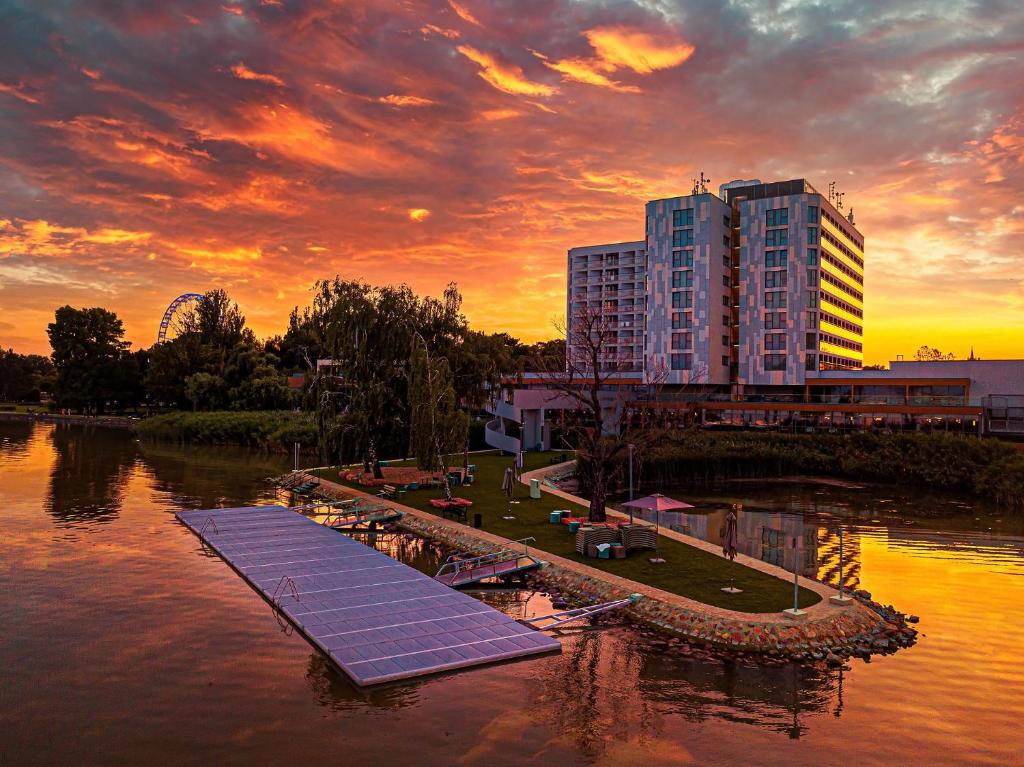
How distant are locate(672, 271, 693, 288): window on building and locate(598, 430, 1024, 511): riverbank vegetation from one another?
26689 millimetres

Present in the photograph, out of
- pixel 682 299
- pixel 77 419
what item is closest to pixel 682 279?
pixel 682 299

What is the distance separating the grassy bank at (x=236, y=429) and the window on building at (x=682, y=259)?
1774 inches

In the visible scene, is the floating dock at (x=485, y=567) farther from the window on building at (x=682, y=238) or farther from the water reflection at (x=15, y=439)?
the window on building at (x=682, y=238)

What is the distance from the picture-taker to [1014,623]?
70.0 ft

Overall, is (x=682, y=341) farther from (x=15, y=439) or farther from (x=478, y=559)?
(x=15, y=439)

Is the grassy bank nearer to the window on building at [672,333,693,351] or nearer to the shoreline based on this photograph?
the shoreline

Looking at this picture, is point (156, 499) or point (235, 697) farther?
point (156, 499)

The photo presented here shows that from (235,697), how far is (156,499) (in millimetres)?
29137

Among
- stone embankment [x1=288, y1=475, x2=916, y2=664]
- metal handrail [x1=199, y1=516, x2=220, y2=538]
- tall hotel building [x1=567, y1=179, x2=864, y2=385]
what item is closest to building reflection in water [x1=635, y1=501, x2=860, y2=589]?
stone embankment [x1=288, y1=475, x2=916, y2=664]

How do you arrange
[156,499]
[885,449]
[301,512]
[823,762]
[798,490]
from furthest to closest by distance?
1. [885,449]
2. [798,490]
3. [156,499]
4. [301,512]
5. [823,762]

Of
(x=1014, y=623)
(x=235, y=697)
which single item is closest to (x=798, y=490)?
(x=1014, y=623)

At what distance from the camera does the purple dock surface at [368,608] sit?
16.8m

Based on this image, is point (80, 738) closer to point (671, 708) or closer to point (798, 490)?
point (671, 708)

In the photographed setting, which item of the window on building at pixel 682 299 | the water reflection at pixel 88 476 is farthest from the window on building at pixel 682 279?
the water reflection at pixel 88 476
